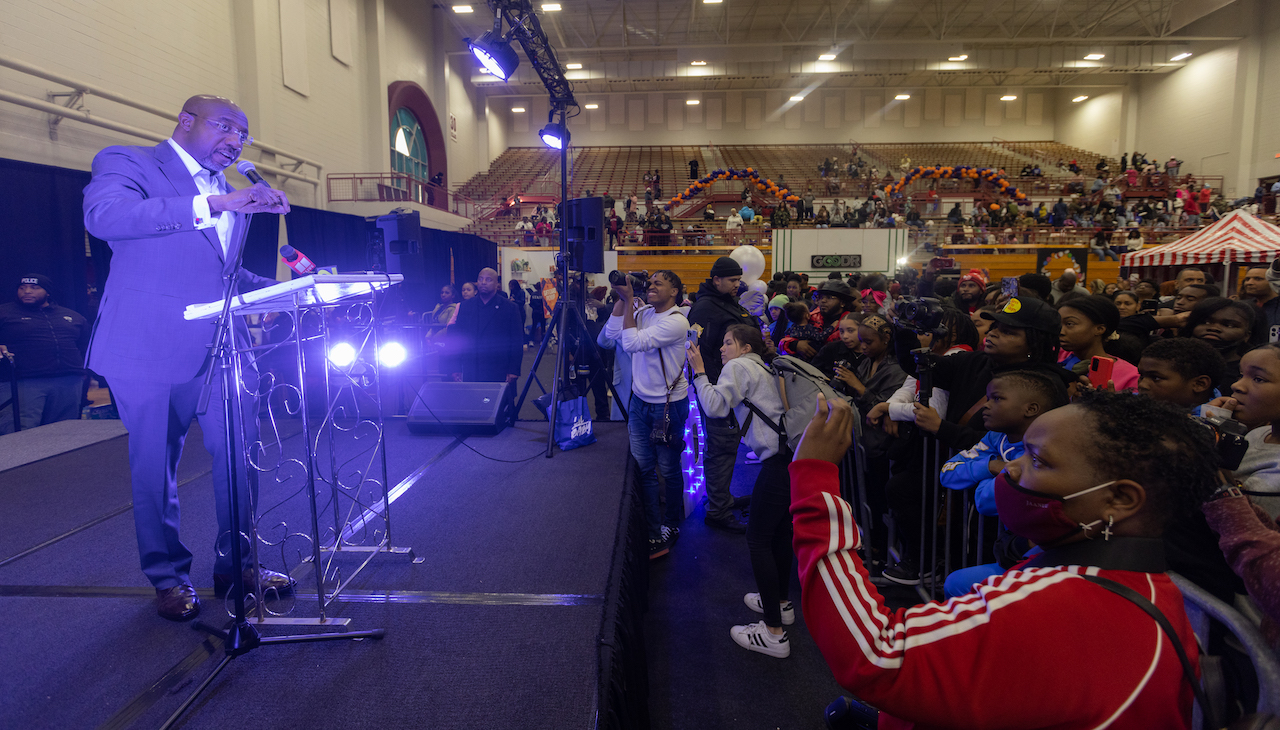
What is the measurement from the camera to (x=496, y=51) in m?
4.73

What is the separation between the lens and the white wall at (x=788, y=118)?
24.9 meters

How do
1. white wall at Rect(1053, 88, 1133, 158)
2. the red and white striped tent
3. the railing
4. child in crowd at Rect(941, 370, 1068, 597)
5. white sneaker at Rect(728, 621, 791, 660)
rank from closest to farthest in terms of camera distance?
1. child in crowd at Rect(941, 370, 1068, 597)
2. white sneaker at Rect(728, 621, 791, 660)
3. the red and white striped tent
4. the railing
5. white wall at Rect(1053, 88, 1133, 158)

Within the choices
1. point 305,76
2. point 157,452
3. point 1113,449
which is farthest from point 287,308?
point 305,76

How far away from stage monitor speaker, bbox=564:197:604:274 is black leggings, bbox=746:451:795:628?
228 cm

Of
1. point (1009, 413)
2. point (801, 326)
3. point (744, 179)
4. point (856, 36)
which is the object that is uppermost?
point (856, 36)

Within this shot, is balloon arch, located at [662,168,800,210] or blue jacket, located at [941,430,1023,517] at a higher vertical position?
balloon arch, located at [662,168,800,210]

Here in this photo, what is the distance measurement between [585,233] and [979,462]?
121 inches

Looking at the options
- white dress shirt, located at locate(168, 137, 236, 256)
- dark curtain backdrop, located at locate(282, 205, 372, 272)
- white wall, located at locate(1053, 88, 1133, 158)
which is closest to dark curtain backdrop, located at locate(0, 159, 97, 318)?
dark curtain backdrop, located at locate(282, 205, 372, 272)

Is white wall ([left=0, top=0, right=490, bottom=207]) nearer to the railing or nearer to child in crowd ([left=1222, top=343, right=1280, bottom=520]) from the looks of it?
the railing

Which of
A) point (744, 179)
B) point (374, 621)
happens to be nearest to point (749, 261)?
point (374, 621)

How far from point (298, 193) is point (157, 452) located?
1042 centimetres

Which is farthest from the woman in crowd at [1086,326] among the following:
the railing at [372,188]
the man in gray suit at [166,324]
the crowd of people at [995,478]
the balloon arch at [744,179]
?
the balloon arch at [744,179]

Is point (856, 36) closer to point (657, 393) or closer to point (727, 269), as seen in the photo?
point (727, 269)

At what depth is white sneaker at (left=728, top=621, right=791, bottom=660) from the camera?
7.90 feet
